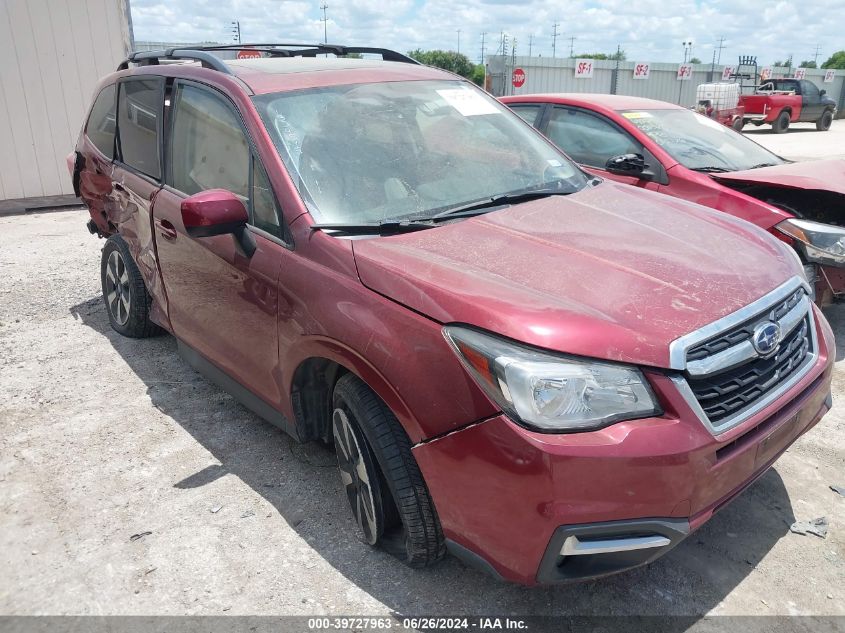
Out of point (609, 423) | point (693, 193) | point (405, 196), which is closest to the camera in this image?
point (609, 423)

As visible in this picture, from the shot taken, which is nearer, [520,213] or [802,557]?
[802,557]

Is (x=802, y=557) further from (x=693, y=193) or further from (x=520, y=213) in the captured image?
(x=693, y=193)

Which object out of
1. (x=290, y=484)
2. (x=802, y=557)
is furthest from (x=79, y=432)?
(x=802, y=557)

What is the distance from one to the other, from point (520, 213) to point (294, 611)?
1808 millimetres

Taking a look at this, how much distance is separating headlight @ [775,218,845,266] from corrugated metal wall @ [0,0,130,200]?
9.43 metres

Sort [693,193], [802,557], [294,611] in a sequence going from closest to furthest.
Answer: [294,611]
[802,557]
[693,193]

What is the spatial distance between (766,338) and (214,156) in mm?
2587

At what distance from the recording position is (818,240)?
4.46 metres

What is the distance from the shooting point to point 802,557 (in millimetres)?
2686

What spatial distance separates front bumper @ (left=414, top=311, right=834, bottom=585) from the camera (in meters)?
1.96

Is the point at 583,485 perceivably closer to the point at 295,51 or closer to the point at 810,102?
the point at 295,51

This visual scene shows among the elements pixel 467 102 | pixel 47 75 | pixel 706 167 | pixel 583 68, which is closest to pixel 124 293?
pixel 467 102

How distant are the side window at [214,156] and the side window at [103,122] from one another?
4.08ft

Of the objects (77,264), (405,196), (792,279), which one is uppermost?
(405,196)
